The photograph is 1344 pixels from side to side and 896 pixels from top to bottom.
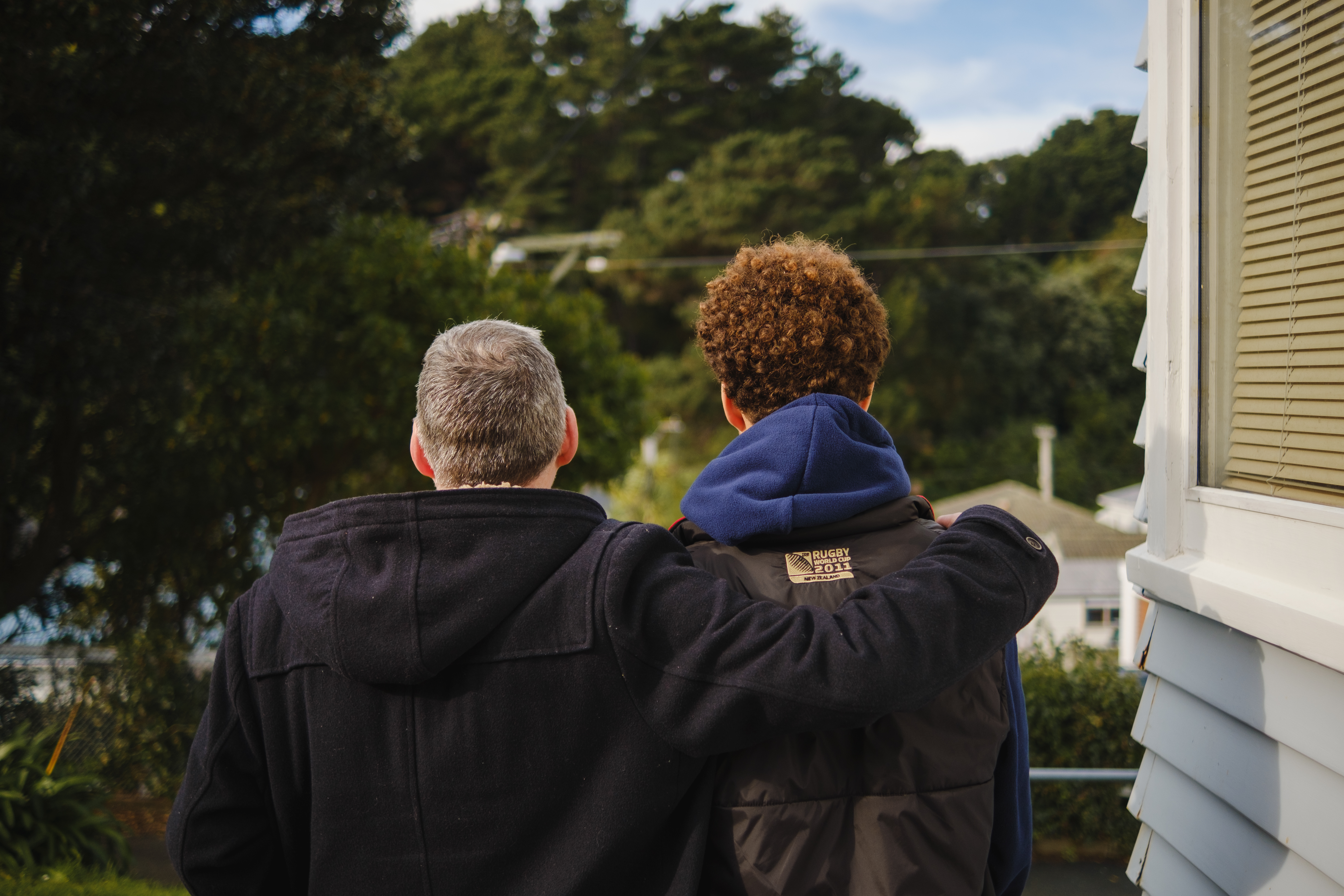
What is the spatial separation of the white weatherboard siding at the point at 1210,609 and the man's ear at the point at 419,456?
1.30 m

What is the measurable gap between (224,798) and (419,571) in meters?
0.47

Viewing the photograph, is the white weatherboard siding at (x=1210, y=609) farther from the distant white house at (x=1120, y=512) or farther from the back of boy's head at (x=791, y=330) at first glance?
the distant white house at (x=1120, y=512)

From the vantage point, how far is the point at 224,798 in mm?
1351

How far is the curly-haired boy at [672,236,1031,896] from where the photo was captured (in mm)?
1307

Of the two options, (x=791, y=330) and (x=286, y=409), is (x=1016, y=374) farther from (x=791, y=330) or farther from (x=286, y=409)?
(x=791, y=330)

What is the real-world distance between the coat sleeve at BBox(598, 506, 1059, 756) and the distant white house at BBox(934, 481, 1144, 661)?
668 inches

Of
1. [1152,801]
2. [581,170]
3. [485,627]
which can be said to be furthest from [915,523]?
[581,170]

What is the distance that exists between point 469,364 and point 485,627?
38 cm

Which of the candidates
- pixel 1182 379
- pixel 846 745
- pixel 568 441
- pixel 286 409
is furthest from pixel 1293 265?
pixel 286 409

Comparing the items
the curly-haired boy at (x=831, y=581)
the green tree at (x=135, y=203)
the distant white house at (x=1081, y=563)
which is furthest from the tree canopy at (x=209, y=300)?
the distant white house at (x=1081, y=563)

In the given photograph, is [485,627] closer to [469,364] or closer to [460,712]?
[460,712]

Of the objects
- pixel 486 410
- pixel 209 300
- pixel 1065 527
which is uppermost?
pixel 209 300

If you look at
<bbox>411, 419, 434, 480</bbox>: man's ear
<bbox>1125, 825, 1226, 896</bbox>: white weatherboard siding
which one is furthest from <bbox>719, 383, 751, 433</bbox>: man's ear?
<bbox>1125, 825, 1226, 896</bbox>: white weatherboard siding

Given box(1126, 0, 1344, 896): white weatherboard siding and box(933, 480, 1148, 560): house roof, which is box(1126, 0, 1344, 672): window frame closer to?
box(1126, 0, 1344, 896): white weatherboard siding
